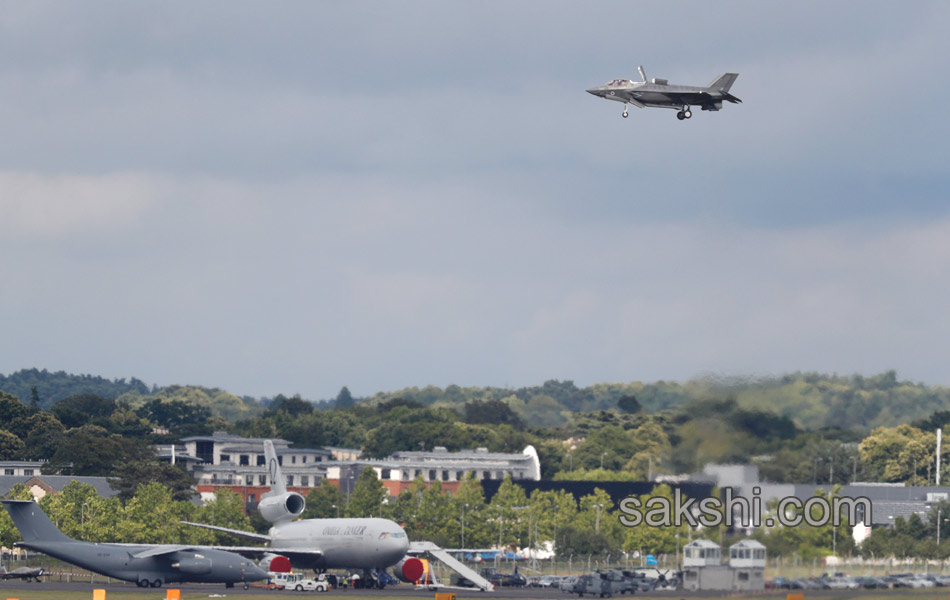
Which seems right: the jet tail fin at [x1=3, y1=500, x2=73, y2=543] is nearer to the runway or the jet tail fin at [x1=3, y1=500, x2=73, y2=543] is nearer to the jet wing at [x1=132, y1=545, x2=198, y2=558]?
the runway

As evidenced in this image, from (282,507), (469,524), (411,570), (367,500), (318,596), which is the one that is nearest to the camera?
(318,596)

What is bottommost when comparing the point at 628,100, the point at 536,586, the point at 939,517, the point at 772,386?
the point at 536,586

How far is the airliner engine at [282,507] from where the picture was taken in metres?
148

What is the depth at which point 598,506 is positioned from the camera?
587 ft

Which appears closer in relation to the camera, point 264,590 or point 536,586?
point 264,590

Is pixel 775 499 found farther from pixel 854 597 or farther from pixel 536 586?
pixel 536 586

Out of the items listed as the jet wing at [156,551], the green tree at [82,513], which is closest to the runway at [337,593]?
the jet wing at [156,551]

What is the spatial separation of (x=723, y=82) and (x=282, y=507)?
265ft

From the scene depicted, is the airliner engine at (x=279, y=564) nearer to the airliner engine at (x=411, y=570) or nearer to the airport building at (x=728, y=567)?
the airliner engine at (x=411, y=570)

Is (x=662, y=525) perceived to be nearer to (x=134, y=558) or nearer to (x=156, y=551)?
(x=156, y=551)

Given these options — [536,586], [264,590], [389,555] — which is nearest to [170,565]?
[264,590]

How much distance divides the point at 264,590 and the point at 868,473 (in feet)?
175

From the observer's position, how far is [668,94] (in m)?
88.3

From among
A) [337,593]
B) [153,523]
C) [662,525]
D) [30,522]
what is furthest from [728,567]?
[153,523]
